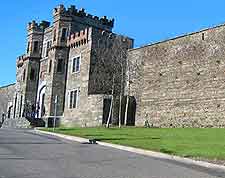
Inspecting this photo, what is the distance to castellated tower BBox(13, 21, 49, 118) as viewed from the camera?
5856 cm

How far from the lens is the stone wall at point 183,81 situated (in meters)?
32.3

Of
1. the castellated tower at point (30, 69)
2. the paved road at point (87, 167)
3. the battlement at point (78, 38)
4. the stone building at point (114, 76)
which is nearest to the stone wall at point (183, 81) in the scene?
the stone building at point (114, 76)

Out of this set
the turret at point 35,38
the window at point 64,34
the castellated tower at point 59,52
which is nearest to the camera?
the castellated tower at point 59,52

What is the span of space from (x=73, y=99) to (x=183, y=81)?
1630 cm

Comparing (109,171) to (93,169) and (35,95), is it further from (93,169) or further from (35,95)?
(35,95)

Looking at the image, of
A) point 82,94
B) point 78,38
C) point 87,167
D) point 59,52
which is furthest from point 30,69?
point 87,167

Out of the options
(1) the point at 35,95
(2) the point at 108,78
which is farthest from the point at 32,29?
(2) the point at 108,78

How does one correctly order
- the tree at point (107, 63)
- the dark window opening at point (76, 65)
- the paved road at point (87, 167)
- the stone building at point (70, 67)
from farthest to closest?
the dark window opening at point (76, 65) < the stone building at point (70, 67) < the tree at point (107, 63) < the paved road at point (87, 167)

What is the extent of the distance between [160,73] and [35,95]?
81.5 ft

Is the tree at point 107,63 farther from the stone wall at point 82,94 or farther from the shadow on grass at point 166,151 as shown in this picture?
the shadow on grass at point 166,151

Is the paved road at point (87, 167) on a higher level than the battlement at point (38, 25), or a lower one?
lower

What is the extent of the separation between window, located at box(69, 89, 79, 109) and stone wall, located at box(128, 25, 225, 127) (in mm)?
8277

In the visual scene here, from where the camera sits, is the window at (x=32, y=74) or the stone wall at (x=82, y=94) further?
the window at (x=32, y=74)

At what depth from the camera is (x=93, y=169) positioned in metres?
12.4
